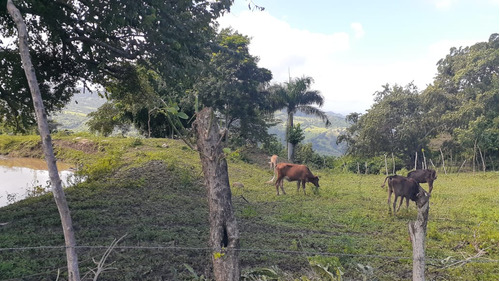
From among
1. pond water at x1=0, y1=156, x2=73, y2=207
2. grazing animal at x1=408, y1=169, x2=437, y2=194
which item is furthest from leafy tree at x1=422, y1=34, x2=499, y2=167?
pond water at x1=0, y1=156, x2=73, y2=207

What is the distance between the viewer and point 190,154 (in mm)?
18812

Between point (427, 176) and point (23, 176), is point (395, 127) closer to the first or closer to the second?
point (427, 176)

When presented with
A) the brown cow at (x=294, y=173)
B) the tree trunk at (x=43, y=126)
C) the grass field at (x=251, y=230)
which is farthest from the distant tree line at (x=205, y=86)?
the brown cow at (x=294, y=173)

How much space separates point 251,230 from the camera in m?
7.53

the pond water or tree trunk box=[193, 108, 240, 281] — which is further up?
tree trunk box=[193, 108, 240, 281]

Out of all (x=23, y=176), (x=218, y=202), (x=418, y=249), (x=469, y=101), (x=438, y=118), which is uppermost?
(x=469, y=101)

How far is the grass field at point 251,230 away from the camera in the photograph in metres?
5.27

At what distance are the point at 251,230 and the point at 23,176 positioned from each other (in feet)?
48.7

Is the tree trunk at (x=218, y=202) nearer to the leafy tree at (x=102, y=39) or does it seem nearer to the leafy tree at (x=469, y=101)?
the leafy tree at (x=102, y=39)

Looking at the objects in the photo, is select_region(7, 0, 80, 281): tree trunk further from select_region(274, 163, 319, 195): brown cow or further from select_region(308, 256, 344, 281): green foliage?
select_region(274, 163, 319, 195): brown cow

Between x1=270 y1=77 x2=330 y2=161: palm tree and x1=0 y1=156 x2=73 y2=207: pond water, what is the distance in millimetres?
14105

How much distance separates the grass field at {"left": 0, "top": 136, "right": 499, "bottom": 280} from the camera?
5266 millimetres

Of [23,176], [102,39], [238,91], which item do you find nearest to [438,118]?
[238,91]

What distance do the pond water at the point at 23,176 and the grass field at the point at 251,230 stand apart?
9.52ft
